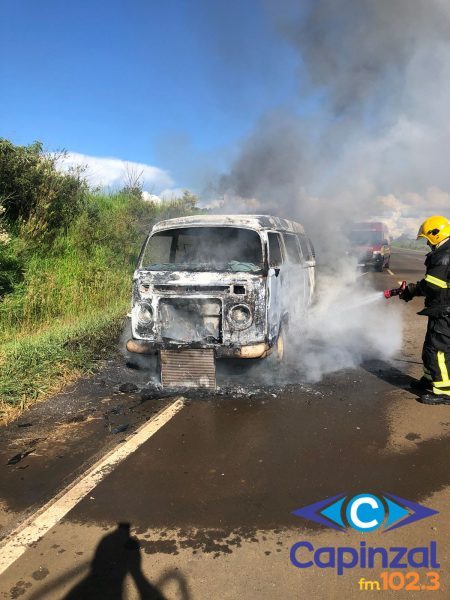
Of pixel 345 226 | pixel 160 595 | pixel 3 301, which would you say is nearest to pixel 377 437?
pixel 160 595

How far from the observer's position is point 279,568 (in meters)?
2.43

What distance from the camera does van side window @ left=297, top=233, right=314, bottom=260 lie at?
8200mm

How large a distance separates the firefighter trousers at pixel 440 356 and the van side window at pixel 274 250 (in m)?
1.99

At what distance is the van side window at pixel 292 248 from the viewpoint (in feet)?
22.9

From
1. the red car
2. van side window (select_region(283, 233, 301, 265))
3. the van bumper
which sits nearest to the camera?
the van bumper

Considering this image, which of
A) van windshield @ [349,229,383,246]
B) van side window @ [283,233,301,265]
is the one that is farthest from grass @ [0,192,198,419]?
van windshield @ [349,229,383,246]

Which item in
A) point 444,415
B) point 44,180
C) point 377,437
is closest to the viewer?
point 377,437

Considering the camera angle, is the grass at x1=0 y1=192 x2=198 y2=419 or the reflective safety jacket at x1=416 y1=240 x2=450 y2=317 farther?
the grass at x1=0 y1=192 x2=198 y2=419

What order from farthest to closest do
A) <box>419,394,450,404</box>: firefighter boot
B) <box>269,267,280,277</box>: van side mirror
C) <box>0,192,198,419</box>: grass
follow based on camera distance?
<box>269,267,280,277</box>: van side mirror < <box>0,192,198,419</box>: grass < <box>419,394,450,404</box>: firefighter boot

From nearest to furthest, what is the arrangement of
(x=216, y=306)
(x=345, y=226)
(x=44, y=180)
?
1. (x=216, y=306)
2. (x=44, y=180)
3. (x=345, y=226)

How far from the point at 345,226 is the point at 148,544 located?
1350 centimetres

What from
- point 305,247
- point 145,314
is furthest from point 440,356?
point 305,247

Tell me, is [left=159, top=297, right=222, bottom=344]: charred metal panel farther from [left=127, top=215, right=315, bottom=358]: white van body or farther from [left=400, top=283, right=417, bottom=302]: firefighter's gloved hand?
[left=400, top=283, right=417, bottom=302]: firefighter's gloved hand

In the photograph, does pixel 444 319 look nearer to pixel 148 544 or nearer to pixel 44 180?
pixel 148 544
